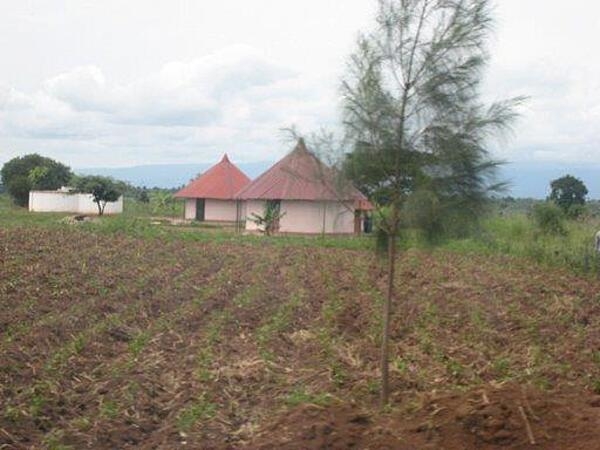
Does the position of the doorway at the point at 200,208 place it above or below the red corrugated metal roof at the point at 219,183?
below

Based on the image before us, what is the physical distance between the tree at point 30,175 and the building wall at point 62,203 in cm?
706

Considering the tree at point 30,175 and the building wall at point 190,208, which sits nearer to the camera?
the building wall at point 190,208

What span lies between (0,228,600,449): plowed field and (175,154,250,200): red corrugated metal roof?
26867 mm

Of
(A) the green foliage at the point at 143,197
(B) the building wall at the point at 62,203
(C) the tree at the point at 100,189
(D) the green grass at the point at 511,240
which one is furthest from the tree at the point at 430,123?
(A) the green foliage at the point at 143,197

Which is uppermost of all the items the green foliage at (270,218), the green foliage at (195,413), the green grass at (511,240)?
the green foliage at (270,218)

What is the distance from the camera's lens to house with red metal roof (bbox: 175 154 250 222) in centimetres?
4594

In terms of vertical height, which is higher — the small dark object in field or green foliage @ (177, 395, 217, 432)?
the small dark object in field

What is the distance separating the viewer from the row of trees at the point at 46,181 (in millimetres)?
49188

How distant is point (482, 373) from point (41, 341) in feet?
18.1

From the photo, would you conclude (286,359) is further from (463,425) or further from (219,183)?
(219,183)

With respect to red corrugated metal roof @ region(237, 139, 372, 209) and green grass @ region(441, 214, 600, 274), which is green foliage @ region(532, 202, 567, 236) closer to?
green grass @ region(441, 214, 600, 274)

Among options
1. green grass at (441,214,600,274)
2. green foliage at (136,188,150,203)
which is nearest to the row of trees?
green foliage at (136,188,150,203)

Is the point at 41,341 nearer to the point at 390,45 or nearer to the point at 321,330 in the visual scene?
the point at 321,330

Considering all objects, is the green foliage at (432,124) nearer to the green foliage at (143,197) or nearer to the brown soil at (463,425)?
the brown soil at (463,425)
